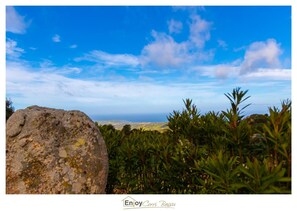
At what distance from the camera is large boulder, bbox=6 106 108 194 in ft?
11.6

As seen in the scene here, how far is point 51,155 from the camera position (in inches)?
141

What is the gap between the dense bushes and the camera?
2742mm

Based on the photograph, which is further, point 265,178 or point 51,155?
point 51,155

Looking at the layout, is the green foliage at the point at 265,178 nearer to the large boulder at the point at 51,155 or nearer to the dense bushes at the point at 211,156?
the dense bushes at the point at 211,156

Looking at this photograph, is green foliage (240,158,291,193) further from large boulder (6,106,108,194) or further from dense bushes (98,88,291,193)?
large boulder (6,106,108,194)

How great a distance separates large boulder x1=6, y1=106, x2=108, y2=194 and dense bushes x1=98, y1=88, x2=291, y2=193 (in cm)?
77

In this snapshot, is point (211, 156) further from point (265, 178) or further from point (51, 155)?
point (51, 155)

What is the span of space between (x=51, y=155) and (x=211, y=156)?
2.03 m

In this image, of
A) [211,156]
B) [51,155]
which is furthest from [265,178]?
[51,155]

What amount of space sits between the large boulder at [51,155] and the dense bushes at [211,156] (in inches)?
30.4

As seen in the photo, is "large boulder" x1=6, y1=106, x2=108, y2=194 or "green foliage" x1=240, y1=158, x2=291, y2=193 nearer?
"green foliage" x1=240, y1=158, x2=291, y2=193

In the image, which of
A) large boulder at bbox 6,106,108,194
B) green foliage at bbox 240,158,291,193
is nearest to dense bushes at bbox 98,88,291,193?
green foliage at bbox 240,158,291,193

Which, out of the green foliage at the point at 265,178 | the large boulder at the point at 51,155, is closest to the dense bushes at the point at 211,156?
the green foliage at the point at 265,178
